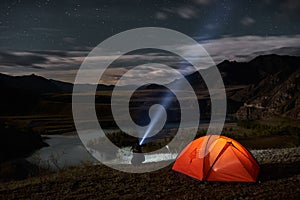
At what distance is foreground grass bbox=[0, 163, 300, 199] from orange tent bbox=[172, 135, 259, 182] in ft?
0.86

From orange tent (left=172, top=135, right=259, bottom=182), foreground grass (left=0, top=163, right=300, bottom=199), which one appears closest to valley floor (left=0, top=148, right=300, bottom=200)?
foreground grass (left=0, top=163, right=300, bottom=199)

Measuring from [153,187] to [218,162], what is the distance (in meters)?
2.32

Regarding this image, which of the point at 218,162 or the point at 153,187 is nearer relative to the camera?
the point at 153,187

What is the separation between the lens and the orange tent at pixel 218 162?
10.2 metres

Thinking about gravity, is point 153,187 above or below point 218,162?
below

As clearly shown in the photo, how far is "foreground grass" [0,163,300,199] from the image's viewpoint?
351 inches

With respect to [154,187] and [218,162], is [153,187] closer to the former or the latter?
[154,187]

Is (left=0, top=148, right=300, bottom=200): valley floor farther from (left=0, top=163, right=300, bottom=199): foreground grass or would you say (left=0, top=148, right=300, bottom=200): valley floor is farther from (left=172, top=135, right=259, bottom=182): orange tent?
(left=172, top=135, right=259, bottom=182): orange tent

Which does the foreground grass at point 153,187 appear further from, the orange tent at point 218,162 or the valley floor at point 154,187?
the orange tent at point 218,162

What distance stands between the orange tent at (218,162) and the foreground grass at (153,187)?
0.26 metres

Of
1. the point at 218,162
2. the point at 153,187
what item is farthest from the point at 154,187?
the point at 218,162

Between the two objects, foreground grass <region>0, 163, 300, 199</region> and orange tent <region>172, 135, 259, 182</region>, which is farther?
orange tent <region>172, 135, 259, 182</region>

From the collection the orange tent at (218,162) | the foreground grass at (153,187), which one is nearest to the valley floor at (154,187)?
the foreground grass at (153,187)

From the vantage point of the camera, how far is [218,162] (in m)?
10.6
